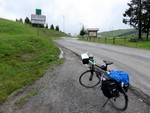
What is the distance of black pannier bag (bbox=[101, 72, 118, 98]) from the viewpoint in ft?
19.1

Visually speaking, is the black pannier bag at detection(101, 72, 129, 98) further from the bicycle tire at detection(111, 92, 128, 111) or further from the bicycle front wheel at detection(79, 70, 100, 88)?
the bicycle front wheel at detection(79, 70, 100, 88)

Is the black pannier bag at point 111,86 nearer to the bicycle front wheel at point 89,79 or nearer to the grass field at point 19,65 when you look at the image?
the bicycle front wheel at point 89,79

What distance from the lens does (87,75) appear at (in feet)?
26.3

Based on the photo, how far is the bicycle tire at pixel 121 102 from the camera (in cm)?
568

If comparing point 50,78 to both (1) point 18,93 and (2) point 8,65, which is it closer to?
(1) point 18,93

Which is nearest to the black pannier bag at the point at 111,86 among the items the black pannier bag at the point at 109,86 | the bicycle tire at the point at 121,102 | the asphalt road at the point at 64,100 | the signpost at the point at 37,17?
the black pannier bag at the point at 109,86

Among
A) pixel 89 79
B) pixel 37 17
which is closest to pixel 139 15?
pixel 37 17

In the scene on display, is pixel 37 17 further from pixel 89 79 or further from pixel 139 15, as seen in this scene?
pixel 139 15

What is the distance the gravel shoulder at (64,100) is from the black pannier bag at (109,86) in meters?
0.36

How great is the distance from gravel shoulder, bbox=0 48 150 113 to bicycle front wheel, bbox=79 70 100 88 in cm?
18

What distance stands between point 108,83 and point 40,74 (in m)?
4.68

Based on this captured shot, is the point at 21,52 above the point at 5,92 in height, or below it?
above

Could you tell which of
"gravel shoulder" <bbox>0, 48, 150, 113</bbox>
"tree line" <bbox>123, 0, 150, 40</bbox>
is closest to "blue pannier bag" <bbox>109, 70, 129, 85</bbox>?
"gravel shoulder" <bbox>0, 48, 150, 113</bbox>

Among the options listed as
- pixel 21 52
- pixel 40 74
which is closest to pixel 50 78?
pixel 40 74
